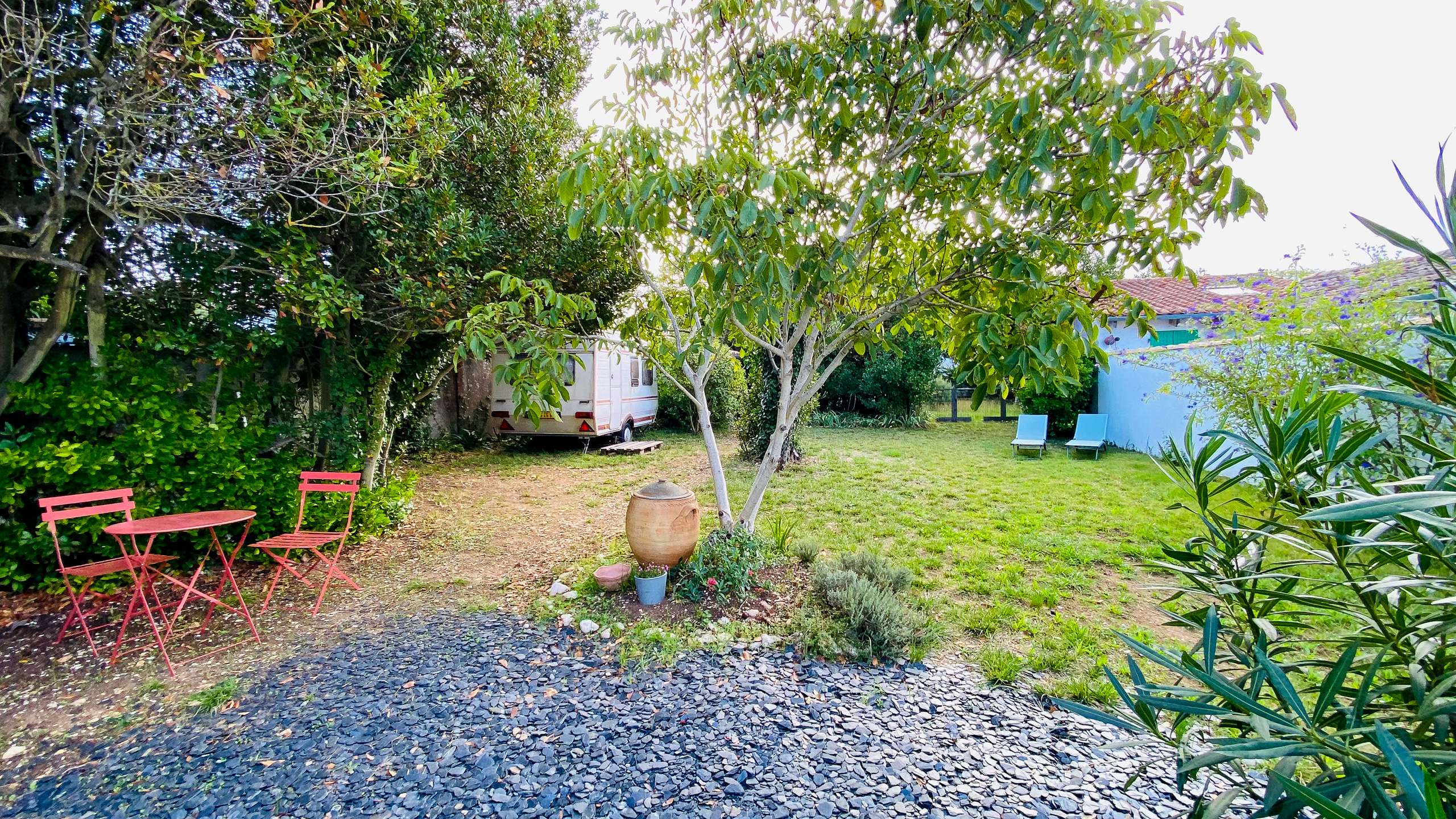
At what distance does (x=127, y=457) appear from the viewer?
379 cm

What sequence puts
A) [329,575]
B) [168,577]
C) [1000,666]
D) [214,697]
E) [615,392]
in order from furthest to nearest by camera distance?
[615,392] → [329,575] → [168,577] → [1000,666] → [214,697]

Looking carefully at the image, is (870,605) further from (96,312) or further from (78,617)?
(96,312)

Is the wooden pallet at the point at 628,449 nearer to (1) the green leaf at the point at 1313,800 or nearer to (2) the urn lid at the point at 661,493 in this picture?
(2) the urn lid at the point at 661,493

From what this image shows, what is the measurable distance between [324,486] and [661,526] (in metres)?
2.48

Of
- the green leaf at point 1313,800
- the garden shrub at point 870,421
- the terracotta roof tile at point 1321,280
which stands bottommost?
the garden shrub at point 870,421

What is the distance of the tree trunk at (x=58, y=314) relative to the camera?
3621 mm

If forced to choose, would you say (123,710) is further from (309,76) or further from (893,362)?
(893,362)

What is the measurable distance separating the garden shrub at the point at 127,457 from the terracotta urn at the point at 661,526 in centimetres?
268

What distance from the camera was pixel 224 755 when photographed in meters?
2.31

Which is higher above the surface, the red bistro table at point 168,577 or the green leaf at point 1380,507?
the green leaf at point 1380,507

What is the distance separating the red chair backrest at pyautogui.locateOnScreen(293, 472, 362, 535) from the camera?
13.2ft

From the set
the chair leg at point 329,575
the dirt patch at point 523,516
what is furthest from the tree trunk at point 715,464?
the chair leg at point 329,575

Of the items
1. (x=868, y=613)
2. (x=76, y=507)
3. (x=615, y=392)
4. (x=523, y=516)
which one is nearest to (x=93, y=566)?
(x=76, y=507)

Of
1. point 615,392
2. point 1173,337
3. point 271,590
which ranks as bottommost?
point 271,590
